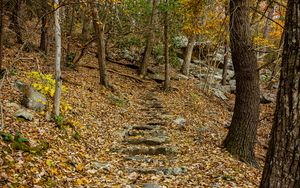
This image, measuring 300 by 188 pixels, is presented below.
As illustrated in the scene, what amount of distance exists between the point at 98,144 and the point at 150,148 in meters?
1.46

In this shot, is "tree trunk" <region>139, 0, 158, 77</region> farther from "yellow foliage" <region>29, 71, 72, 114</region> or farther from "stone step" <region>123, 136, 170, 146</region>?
"stone step" <region>123, 136, 170, 146</region>

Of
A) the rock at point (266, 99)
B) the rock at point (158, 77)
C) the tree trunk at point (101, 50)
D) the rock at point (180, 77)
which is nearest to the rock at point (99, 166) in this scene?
the tree trunk at point (101, 50)

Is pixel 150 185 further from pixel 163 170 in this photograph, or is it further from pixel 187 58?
pixel 187 58

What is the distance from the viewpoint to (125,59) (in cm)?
2050

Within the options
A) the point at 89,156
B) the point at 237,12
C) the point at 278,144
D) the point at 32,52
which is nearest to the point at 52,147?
the point at 89,156

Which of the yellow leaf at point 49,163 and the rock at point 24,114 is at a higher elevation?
the rock at point 24,114

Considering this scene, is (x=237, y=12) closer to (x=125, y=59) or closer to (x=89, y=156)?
(x=89, y=156)

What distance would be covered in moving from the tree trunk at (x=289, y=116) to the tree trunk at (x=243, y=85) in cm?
432

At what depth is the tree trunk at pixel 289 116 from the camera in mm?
2900

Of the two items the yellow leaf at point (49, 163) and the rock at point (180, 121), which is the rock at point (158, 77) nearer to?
the rock at point (180, 121)

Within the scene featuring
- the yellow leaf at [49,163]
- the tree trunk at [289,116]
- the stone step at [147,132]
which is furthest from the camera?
the stone step at [147,132]

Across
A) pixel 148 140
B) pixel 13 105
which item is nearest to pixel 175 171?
pixel 148 140

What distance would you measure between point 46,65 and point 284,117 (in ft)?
40.1

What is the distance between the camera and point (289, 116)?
2.94 metres
